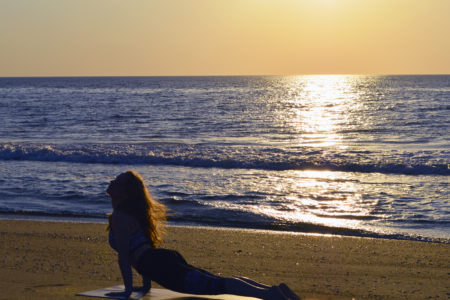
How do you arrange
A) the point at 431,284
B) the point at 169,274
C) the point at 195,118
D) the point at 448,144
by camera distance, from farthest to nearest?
the point at 195,118, the point at 448,144, the point at 431,284, the point at 169,274

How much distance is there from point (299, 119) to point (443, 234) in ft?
103

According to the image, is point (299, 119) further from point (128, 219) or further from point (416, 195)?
point (128, 219)

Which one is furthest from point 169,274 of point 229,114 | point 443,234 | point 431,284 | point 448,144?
point 229,114

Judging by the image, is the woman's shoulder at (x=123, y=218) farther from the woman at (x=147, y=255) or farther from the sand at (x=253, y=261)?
the sand at (x=253, y=261)

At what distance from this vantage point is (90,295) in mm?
5266

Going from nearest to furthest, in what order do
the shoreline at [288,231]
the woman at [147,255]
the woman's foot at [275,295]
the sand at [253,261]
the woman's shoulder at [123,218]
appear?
1. the woman's foot at [275,295]
2. the woman at [147,255]
3. the woman's shoulder at [123,218]
4. the sand at [253,261]
5. the shoreline at [288,231]

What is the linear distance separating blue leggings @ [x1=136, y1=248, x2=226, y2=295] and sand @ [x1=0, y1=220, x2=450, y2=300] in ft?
3.18

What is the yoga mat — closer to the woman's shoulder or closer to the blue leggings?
the blue leggings

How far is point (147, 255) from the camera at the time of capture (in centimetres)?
491

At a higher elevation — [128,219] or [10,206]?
[128,219]

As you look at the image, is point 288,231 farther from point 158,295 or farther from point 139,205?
point 139,205

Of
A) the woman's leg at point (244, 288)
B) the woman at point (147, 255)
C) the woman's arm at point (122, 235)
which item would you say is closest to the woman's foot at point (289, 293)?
the woman at point (147, 255)

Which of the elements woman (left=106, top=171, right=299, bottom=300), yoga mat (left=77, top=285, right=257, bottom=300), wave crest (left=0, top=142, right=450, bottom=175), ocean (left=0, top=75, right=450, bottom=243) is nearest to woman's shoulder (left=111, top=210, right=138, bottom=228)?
woman (left=106, top=171, right=299, bottom=300)

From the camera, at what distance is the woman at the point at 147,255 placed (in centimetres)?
474
